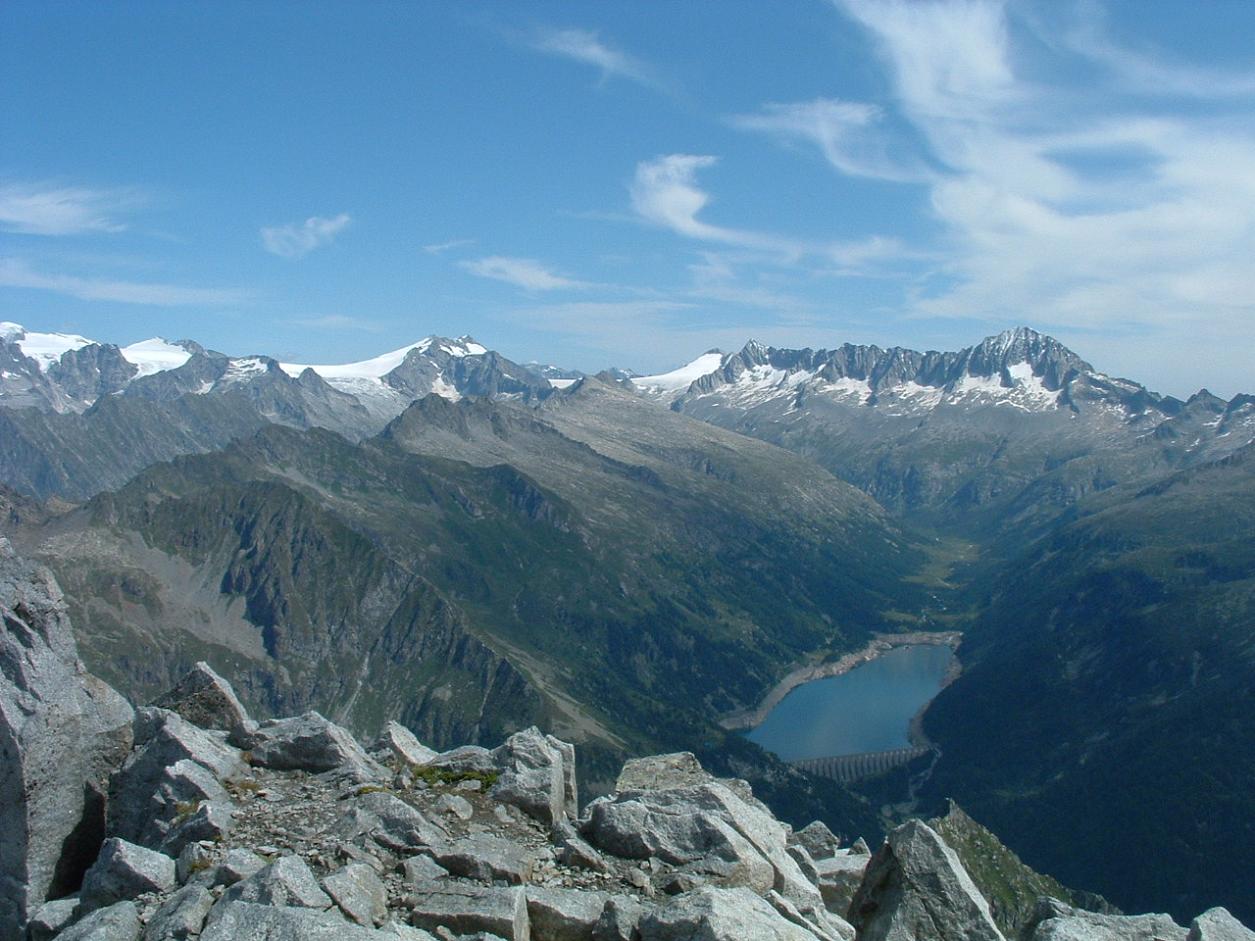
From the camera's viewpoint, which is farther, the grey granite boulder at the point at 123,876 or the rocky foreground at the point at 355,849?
the grey granite boulder at the point at 123,876

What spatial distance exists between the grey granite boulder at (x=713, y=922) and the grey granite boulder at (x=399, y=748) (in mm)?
12239

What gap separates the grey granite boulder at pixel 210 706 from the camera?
25.0 meters

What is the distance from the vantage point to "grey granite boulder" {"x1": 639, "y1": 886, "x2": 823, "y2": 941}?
588 inches

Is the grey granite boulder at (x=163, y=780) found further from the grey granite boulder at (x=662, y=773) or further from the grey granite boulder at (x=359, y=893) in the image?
the grey granite boulder at (x=662, y=773)

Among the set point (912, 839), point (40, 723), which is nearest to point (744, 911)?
point (912, 839)

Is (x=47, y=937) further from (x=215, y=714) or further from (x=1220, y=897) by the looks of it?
(x=1220, y=897)

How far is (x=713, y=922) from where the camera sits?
14906mm

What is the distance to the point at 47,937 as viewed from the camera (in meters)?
17.4

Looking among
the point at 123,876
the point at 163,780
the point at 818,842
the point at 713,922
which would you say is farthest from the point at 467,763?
the point at 818,842

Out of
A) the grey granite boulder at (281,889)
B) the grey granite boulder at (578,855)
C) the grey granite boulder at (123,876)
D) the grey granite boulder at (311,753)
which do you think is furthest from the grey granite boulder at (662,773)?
the grey granite boulder at (123,876)

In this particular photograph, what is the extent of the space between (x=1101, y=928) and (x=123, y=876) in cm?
1949

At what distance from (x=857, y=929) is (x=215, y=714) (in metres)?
17.5

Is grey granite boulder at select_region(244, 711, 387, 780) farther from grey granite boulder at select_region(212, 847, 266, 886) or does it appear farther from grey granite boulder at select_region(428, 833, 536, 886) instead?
grey granite boulder at select_region(212, 847, 266, 886)

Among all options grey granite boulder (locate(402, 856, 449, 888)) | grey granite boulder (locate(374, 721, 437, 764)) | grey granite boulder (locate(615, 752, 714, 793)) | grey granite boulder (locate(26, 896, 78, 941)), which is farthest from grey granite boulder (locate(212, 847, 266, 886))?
grey granite boulder (locate(615, 752, 714, 793))
